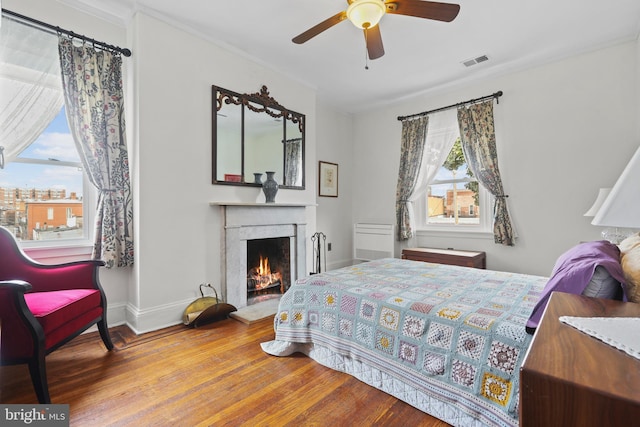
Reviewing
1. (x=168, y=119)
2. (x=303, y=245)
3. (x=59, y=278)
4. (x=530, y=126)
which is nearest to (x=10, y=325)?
(x=59, y=278)

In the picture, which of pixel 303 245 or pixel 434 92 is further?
pixel 434 92

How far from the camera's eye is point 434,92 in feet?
13.9

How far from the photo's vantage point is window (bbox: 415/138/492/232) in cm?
397

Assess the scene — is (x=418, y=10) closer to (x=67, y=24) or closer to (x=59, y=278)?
(x=67, y=24)

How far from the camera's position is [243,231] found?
321 cm

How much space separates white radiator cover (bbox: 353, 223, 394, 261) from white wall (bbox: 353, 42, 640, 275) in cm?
99

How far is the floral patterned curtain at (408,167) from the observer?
433cm

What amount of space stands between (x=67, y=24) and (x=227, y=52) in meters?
1.30

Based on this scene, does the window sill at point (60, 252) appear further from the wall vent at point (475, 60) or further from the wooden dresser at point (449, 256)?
the wall vent at point (475, 60)

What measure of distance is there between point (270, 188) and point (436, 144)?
2.41 m

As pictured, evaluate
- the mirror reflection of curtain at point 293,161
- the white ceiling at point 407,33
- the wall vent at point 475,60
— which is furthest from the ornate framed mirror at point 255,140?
the wall vent at point 475,60

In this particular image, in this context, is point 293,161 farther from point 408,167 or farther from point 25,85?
point 25,85

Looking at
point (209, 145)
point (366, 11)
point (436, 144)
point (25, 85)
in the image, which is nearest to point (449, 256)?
point (436, 144)

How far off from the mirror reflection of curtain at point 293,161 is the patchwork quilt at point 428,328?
5.52ft
